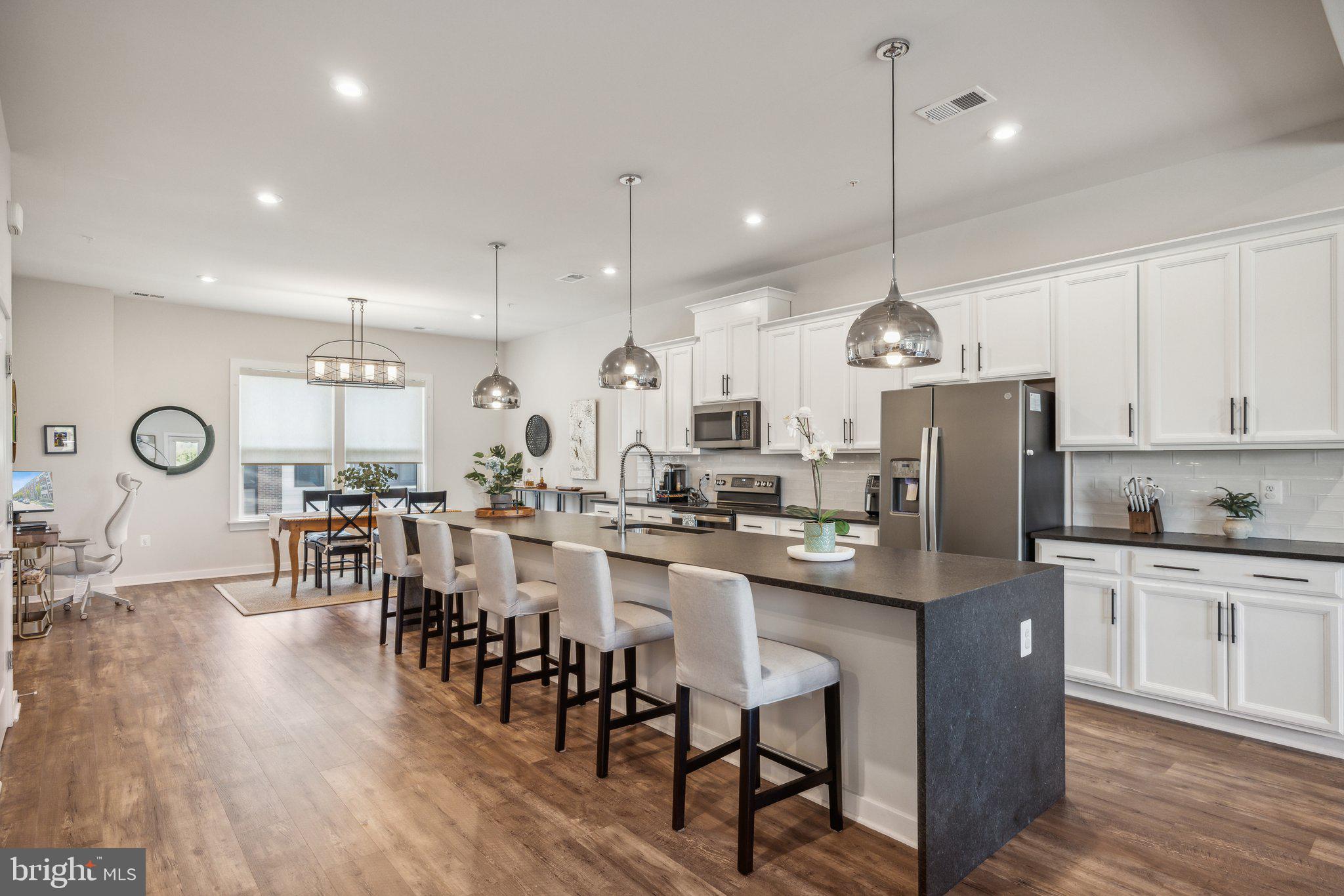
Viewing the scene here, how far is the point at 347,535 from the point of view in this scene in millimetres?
7152

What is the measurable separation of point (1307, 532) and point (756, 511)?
3.15 metres

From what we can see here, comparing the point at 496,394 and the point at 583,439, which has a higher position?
the point at 496,394

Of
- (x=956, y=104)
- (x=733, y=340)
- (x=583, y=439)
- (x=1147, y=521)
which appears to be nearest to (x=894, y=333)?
(x=956, y=104)

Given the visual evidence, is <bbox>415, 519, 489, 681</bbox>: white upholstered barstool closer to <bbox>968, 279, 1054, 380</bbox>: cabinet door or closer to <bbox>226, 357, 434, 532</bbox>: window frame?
<bbox>968, 279, 1054, 380</bbox>: cabinet door

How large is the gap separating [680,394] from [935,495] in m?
2.90

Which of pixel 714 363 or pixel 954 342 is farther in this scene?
pixel 714 363

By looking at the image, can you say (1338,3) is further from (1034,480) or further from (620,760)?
(620,760)

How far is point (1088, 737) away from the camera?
10.4 feet

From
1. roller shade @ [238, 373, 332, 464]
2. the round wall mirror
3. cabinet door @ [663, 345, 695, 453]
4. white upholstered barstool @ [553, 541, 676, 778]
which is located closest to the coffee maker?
cabinet door @ [663, 345, 695, 453]

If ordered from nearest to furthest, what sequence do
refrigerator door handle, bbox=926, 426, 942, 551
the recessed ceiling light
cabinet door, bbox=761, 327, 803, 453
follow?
the recessed ceiling light, refrigerator door handle, bbox=926, 426, 942, 551, cabinet door, bbox=761, 327, 803, 453

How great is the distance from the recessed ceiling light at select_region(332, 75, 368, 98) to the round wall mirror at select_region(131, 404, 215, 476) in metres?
5.74

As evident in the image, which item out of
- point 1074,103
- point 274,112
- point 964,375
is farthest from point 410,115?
point 964,375

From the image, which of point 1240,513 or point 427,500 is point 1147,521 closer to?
point 1240,513

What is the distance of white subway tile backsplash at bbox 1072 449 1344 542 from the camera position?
332 cm
